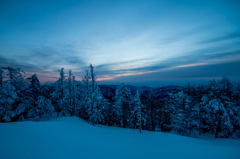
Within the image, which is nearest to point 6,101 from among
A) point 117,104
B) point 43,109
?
point 43,109

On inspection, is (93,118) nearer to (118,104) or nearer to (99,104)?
(99,104)

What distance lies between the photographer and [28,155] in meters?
5.90

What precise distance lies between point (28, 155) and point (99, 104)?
18205 millimetres

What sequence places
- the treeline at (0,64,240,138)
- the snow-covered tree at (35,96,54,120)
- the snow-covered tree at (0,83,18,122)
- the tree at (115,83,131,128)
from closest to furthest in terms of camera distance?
the snow-covered tree at (0,83,18,122) → the treeline at (0,64,240,138) → the snow-covered tree at (35,96,54,120) → the tree at (115,83,131,128)

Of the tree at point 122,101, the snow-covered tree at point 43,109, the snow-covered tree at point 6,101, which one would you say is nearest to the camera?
the snow-covered tree at point 6,101

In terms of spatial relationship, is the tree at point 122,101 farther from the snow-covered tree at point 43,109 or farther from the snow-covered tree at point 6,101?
the snow-covered tree at point 6,101

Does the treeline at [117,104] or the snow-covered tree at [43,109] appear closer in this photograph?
the treeline at [117,104]

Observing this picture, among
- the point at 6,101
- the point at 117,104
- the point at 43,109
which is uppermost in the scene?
the point at 6,101

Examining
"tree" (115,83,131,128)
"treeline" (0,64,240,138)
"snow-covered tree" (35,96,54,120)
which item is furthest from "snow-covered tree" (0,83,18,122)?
"tree" (115,83,131,128)

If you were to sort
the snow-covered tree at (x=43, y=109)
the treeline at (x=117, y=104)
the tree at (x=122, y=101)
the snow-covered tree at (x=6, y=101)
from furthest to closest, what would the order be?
the tree at (x=122, y=101) < the snow-covered tree at (x=43, y=109) < the treeline at (x=117, y=104) < the snow-covered tree at (x=6, y=101)

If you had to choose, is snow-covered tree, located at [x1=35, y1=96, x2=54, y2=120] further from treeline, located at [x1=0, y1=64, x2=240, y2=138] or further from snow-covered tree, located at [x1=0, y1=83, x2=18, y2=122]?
snow-covered tree, located at [x1=0, y1=83, x2=18, y2=122]

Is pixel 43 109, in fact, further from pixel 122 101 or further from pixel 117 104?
pixel 122 101

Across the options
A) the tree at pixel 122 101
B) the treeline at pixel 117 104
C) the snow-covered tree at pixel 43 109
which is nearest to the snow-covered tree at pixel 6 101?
the treeline at pixel 117 104

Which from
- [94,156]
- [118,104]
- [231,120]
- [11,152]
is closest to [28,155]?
[11,152]
